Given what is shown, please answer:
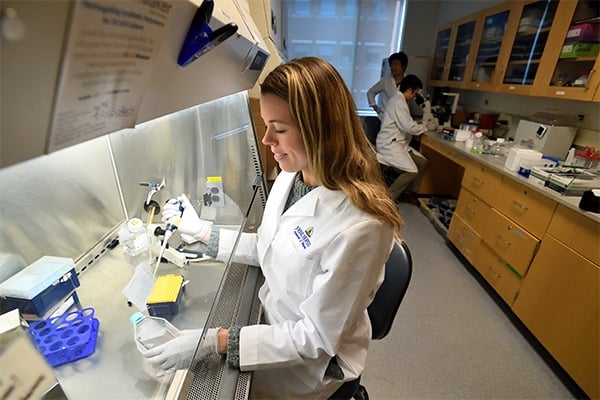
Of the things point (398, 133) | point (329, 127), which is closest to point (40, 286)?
point (329, 127)

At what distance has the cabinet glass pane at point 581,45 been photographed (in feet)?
6.26

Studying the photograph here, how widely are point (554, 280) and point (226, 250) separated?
1.82 m

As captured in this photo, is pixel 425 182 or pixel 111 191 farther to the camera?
pixel 425 182

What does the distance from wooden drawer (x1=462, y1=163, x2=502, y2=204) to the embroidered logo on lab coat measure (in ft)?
6.28

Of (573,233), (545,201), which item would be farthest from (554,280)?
(545,201)

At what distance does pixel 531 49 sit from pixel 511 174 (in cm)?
123

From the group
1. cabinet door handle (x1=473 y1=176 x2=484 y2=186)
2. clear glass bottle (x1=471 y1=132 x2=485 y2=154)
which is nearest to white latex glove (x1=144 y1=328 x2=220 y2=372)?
cabinet door handle (x1=473 y1=176 x2=484 y2=186)

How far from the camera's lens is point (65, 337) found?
2.31 ft

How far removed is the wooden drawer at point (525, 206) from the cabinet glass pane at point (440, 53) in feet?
8.06

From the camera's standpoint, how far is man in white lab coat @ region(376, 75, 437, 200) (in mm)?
3094

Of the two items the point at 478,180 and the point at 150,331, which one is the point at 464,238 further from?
the point at 150,331

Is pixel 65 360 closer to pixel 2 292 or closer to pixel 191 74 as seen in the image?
pixel 2 292

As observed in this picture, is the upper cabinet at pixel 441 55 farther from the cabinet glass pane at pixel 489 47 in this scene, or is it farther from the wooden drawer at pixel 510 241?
the wooden drawer at pixel 510 241

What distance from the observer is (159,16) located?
0.38 meters
